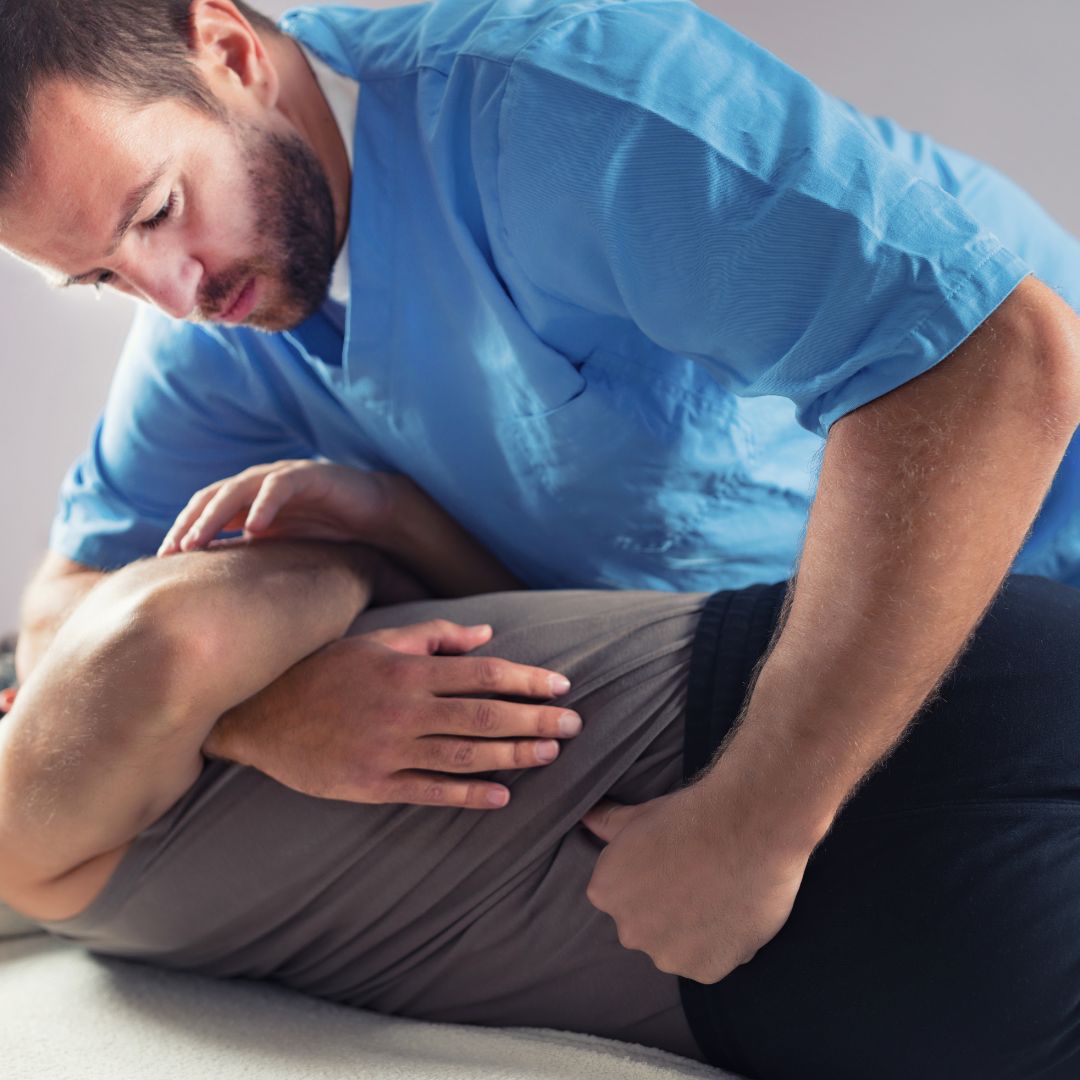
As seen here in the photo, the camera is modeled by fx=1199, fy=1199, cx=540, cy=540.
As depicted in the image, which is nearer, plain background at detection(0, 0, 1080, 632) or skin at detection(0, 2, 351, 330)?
skin at detection(0, 2, 351, 330)

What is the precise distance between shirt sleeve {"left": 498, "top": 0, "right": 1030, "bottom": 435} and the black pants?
21 centimetres

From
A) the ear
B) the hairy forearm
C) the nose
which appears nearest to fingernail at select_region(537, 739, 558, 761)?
the hairy forearm

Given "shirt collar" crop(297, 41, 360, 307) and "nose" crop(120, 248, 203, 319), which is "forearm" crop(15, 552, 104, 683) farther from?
"shirt collar" crop(297, 41, 360, 307)

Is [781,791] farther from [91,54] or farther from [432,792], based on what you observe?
[91,54]

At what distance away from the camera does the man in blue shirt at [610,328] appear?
2.43ft

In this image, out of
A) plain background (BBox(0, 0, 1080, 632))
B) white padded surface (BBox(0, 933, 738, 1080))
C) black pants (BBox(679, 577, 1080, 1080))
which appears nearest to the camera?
black pants (BBox(679, 577, 1080, 1080))

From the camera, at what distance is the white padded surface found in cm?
81

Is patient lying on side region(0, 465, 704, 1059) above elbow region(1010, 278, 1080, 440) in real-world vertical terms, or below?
below

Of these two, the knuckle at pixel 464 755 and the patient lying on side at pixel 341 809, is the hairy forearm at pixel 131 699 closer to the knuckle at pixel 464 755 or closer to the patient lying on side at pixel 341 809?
the patient lying on side at pixel 341 809

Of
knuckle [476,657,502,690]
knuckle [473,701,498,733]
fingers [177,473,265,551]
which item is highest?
knuckle [476,657,502,690]

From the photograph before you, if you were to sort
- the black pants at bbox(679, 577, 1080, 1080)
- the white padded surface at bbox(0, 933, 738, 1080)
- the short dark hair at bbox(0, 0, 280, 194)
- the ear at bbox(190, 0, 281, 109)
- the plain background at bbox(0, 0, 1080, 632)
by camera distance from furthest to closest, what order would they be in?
the plain background at bbox(0, 0, 1080, 632) → the ear at bbox(190, 0, 281, 109) → the short dark hair at bbox(0, 0, 280, 194) → the white padded surface at bbox(0, 933, 738, 1080) → the black pants at bbox(679, 577, 1080, 1080)

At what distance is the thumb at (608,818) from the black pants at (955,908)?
12cm

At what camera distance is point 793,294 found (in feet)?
2.53

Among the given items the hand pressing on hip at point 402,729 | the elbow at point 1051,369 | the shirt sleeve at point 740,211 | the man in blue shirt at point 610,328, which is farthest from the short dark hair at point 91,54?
the elbow at point 1051,369
